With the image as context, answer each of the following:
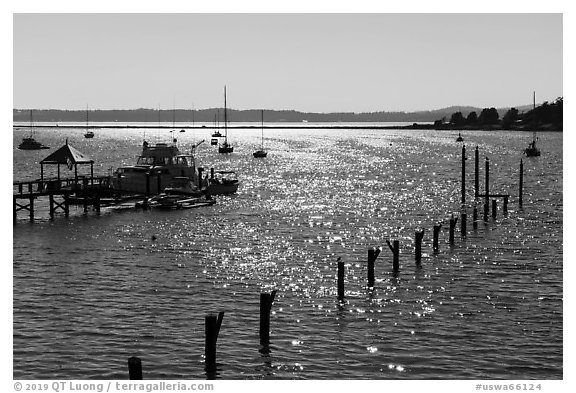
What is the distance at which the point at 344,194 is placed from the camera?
9431cm

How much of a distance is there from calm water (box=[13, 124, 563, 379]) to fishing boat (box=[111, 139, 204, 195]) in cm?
785

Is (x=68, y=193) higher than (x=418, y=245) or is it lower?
higher

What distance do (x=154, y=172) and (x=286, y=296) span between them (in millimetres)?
42923

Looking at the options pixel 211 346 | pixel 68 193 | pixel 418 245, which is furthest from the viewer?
pixel 68 193

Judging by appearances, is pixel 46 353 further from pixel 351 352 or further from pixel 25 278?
pixel 25 278

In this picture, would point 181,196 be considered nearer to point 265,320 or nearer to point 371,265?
point 371,265

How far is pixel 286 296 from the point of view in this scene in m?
38.8

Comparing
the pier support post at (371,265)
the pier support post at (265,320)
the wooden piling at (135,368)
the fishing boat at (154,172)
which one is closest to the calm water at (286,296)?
the pier support post at (265,320)

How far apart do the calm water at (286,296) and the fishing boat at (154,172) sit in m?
7.85

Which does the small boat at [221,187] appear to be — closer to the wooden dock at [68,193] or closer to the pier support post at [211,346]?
the wooden dock at [68,193]

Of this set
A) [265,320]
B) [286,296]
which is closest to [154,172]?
[286,296]

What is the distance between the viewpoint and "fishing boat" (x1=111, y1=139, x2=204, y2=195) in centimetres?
7969

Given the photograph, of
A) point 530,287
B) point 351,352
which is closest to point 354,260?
point 530,287
